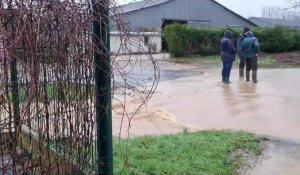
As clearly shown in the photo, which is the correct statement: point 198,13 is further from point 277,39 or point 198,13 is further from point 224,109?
point 224,109

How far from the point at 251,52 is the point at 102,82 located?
11965 millimetres

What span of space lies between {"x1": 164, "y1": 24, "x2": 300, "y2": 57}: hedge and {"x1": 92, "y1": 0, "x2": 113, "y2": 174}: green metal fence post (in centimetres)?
2463

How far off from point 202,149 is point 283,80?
1047 centimetres

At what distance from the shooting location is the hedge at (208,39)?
92.2 feet

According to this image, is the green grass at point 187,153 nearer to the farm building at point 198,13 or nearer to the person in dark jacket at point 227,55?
the person in dark jacket at point 227,55

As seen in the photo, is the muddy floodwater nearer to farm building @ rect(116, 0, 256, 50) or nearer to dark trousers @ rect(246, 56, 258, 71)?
dark trousers @ rect(246, 56, 258, 71)

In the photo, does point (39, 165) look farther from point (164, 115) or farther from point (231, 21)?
point (231, 21)

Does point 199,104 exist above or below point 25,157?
below

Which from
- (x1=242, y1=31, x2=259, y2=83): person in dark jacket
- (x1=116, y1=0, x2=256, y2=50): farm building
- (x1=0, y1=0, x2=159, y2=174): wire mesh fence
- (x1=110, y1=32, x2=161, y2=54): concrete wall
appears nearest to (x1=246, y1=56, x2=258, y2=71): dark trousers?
(x1=242, y1=31, x2=259, y2=83): person in dark jacket

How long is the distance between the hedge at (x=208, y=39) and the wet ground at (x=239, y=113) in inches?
557

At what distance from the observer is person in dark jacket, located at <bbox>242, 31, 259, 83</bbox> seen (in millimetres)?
14253

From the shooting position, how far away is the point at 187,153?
5.41 meters

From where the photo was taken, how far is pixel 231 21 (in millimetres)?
46750

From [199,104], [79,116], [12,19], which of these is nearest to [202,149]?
[79,116]
